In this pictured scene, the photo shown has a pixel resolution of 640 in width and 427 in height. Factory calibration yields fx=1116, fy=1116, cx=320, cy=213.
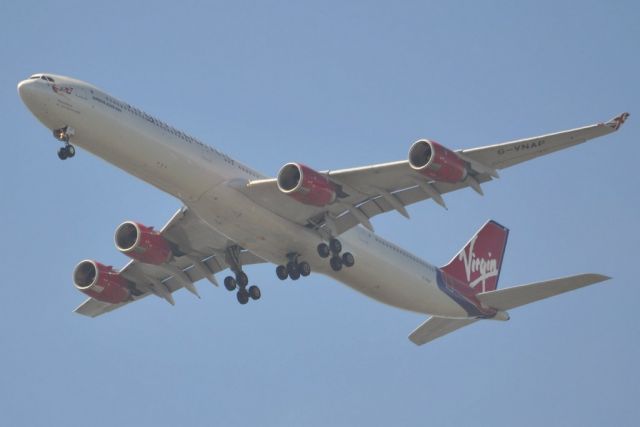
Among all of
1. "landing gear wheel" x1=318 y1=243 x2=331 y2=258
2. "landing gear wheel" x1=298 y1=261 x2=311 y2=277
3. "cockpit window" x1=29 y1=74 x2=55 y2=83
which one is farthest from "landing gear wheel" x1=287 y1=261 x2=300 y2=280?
"cockpit window" x1=29 y1=74 x2=55 y2=83

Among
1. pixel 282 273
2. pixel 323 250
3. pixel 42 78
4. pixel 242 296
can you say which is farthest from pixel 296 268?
pixel 42 78

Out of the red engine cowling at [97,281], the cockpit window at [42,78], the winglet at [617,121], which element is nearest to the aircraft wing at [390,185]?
the winglet at [617,121]

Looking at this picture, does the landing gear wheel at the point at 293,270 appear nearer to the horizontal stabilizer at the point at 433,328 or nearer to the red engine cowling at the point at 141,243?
the red engine cowling at the point at 141,243

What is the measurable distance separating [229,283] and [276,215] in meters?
6.09

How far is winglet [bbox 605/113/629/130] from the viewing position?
123 ft

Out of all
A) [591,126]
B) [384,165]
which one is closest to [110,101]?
[384,165]

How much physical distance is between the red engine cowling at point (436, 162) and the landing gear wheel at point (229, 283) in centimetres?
1170

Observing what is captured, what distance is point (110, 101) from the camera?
1583 inches

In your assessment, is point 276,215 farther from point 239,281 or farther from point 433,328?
point 433,328

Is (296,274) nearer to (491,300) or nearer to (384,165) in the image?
(384,165)

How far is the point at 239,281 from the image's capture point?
48000 millimetres

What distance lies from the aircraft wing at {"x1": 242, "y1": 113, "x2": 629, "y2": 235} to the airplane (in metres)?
0.05

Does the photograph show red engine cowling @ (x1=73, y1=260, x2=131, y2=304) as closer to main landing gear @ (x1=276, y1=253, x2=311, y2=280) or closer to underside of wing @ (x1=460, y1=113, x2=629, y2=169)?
main landing gear @ (x1=276, y1=253, x2=311, y2=280)

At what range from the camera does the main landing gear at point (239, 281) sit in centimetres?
4788
